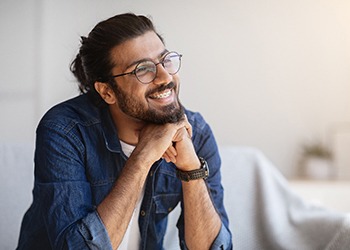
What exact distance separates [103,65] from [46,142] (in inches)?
9.3

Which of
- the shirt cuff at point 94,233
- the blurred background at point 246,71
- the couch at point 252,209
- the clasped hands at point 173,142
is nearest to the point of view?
the shirt cuff at point 94,233

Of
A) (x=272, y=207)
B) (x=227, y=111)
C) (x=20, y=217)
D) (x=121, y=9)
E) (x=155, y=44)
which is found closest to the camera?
(x=155, y=44)

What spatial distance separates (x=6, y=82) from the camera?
2936mm

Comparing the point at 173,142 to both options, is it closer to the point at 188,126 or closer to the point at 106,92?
the point at 188,126

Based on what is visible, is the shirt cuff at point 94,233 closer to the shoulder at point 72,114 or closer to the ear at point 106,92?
the shoulder at point 72,114

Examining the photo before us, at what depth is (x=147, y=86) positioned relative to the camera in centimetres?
131

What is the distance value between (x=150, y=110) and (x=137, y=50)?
14 cm

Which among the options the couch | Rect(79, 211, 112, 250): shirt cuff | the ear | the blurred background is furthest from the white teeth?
the blurred background

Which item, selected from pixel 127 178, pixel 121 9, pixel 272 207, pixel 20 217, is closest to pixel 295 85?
pixel 121 9

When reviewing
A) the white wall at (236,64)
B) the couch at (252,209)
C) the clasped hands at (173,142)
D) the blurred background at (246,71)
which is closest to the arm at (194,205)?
the clasped hands at (173,142)

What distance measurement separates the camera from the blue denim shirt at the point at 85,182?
1.16m

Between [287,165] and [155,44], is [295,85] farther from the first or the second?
[155,44]

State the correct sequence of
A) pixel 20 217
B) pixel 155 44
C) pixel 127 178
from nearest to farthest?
pixel 127 178, pixel 155 44, pixel 20 217

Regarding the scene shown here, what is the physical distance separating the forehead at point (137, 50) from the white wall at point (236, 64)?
64.0 inches
